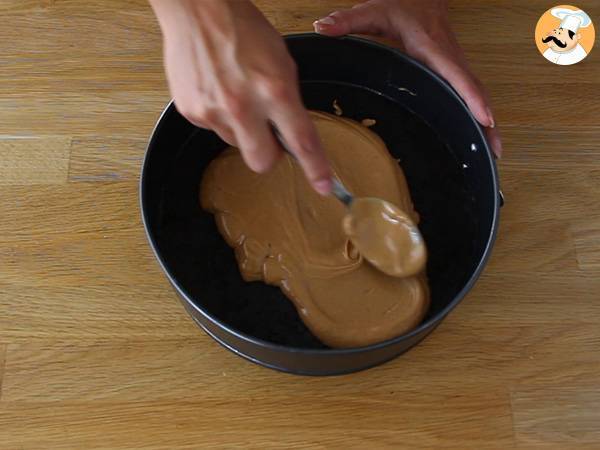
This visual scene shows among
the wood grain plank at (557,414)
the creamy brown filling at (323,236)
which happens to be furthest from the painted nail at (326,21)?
the wood grain plank at (557,414)

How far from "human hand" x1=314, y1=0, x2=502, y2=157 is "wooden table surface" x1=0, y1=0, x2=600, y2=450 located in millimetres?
120

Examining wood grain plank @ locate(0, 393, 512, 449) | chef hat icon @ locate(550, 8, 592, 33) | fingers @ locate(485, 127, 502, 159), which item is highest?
chef hat icon @ locate(550, 8, 592, 33)

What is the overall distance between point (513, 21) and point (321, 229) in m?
0.59

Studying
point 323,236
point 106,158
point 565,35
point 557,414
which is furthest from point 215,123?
point 565,35

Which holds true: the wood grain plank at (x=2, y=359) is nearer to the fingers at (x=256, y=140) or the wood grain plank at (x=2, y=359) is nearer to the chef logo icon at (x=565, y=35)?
the fingers at (x=256, y=140)

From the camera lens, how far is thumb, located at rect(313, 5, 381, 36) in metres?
1.05

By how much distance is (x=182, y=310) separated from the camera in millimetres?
1009

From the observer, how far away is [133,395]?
37.4 inches

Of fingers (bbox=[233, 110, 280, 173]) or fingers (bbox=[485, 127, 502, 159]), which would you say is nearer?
fingers (bbox=[233, 110, 280, 173])

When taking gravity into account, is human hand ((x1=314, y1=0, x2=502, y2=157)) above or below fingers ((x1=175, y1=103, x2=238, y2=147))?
below

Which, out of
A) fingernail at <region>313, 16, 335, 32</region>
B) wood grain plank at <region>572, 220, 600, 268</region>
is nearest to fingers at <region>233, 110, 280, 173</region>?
fingernail at <region>313, 16, 335, 32</region>

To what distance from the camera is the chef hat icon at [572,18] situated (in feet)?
4.08

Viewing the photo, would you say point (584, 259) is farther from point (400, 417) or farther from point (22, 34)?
point (22, 34)

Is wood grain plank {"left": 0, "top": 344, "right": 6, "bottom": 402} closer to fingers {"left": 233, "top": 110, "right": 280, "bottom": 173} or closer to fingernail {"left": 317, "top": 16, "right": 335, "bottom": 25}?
fingers {"left": 233, "top": 110, "right": 280, "bottom": 173}
